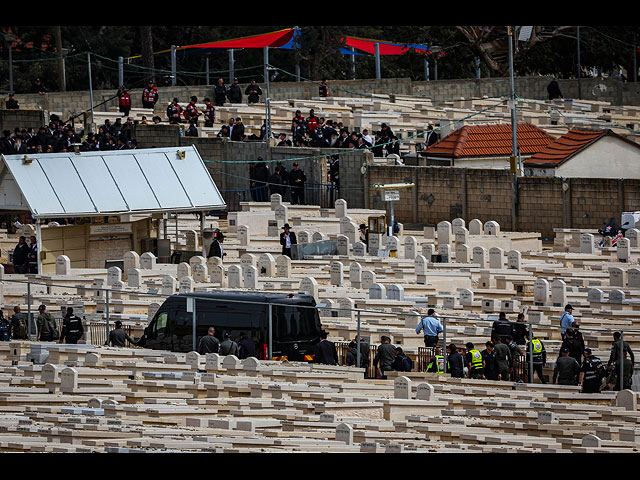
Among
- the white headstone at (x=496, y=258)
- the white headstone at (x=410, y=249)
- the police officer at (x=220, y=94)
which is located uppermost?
the police officer at (x=220, y=94)

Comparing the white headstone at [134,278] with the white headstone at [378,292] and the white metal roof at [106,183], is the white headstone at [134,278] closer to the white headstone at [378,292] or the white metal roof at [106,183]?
the white metal roof at [106,183]

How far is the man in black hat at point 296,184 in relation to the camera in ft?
144

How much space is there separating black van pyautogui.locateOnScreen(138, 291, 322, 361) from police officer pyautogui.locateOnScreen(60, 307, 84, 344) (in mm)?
2075

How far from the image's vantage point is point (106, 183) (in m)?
34.2

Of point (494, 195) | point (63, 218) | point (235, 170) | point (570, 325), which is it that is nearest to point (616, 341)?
point (570, 325)

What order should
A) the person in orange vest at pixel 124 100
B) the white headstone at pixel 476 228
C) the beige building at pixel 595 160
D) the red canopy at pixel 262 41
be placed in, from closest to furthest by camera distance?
the white headstone at pixel 476 228 < the beige building at pixel 595 160 < the person in orange vest at pixel 124 100 < the red canopy at pixel 262 41

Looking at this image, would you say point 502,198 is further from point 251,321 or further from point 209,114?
point 251,321

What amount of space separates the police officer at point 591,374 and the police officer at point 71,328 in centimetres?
992

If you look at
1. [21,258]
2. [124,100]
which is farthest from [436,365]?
[124,100]

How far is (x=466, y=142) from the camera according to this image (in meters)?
45.6

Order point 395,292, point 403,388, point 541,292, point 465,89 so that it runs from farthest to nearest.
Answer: point 465,89 → point 395,292 → point 541,292 → point 403,388

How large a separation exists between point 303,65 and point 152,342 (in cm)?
4482

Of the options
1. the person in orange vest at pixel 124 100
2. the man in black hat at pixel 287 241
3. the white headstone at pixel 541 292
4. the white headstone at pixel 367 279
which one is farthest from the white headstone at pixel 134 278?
the person in orange vest at pixel 124 100

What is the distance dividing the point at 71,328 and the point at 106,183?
9.63 meters
